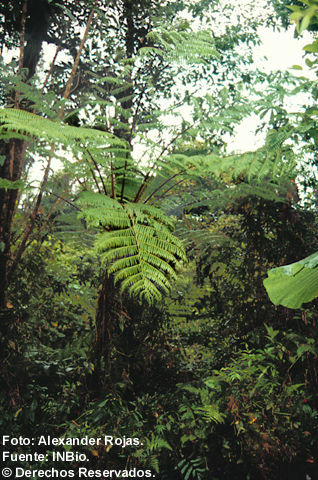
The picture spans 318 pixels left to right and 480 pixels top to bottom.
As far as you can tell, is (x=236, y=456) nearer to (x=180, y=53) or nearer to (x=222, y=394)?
(x=222, y=394)

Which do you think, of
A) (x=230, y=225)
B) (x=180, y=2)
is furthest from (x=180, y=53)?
(x=180, y=2)

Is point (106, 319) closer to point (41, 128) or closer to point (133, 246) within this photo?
point (133, 246)

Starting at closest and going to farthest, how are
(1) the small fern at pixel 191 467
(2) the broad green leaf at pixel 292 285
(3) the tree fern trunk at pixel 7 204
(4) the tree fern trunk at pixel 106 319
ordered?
(2) the broad green leaf at pixel 292 285, (1) the small fern at pixel 191 467, (4) the tree fern trunk at pixel 106 319, (3) the tree fern trunk at pixel 7 204

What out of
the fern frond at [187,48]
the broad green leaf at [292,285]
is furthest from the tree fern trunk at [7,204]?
the broad green leaf at [292,285]

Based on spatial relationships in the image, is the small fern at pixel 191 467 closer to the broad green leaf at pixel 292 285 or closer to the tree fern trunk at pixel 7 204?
the broad green leaf at pixel 292 285

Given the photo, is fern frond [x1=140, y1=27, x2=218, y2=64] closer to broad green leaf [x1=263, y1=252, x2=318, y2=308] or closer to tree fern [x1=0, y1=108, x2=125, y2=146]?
tree fern [x1=0, y1=108, x2=125, y2=146]

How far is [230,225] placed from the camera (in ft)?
9.50

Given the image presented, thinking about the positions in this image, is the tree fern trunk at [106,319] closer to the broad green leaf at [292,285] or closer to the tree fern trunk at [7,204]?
the tree fern trunk at [7,204]

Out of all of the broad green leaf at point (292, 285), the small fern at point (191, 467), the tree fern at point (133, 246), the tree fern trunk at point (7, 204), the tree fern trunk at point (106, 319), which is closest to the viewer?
the broad green leaf at point (292, 285)

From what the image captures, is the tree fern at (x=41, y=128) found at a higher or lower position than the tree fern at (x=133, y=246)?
higher

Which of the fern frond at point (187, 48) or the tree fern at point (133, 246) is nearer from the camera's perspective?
the tree fern at point (133, 246)

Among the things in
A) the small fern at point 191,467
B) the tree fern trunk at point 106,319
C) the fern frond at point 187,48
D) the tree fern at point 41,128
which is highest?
the fern frond at point 187,48

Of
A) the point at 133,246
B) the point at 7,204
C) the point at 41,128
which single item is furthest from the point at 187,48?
A: the point at 7,204

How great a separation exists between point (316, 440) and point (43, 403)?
1.61 m
